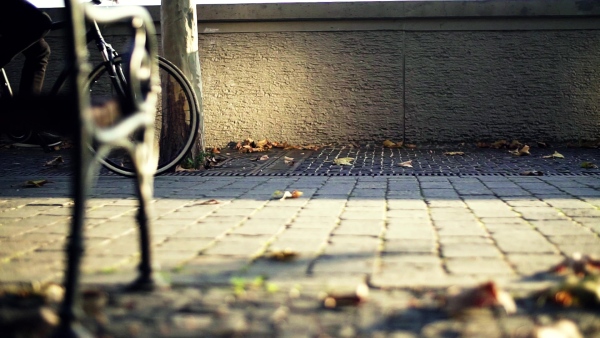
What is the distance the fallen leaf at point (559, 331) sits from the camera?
1632mm

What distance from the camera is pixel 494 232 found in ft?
10.4

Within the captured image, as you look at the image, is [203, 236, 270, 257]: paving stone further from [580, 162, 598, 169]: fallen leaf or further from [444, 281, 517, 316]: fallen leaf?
[580, 162, 598, 169]: fallen leaf

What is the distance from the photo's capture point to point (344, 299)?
2.06m

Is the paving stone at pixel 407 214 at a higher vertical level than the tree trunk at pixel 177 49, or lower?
lower

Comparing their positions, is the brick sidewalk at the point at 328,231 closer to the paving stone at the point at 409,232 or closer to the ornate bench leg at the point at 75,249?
the paving stone at the point at 409,232

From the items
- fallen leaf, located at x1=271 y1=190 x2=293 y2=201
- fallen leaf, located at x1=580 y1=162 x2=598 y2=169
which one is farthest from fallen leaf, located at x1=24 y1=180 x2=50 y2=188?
fallen leaf, located at x1=580 y1=162 x2=598 y2=169

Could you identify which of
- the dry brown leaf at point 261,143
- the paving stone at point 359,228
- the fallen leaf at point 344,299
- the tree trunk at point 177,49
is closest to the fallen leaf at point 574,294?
the fallen leaf at point 344,299

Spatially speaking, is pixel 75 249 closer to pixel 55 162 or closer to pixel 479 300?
pixel 479 300

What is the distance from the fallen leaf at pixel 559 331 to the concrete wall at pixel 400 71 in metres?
7.14

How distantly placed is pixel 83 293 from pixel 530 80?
7.70 meters

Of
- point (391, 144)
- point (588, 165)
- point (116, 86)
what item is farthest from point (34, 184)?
point (588, 165)

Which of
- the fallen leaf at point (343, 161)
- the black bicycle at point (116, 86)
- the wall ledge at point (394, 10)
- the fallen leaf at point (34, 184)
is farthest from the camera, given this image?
the wall ledge at point (394, 10)

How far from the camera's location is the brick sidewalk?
2426 mm

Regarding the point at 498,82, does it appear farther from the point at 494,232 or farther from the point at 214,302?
the point at 214,302
